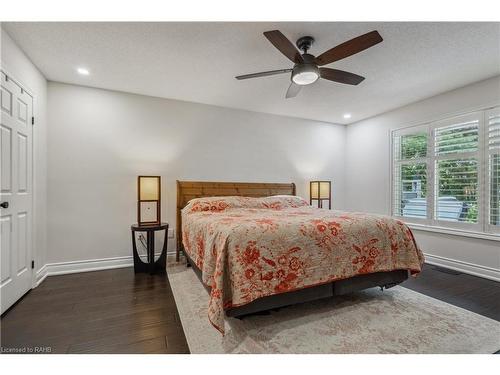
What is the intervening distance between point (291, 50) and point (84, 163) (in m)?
3.03

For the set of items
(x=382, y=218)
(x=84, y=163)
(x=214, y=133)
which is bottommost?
(x=382, y=218)

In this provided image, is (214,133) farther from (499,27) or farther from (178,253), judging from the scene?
(499,27)

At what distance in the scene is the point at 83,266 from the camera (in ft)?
10.4

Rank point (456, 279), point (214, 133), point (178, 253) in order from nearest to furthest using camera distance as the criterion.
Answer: point (456, 279)
point (178, 253)
point (214, 133)

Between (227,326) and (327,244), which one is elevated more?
(327,244)

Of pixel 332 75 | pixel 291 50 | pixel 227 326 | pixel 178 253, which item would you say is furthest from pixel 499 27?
pixel 178 253

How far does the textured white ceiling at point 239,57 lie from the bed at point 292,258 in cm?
170

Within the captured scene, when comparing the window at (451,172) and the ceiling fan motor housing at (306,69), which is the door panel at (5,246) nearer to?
the ceiling fan motor housing at (306,69)

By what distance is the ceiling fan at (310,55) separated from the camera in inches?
70.4

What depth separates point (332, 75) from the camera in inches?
92.1

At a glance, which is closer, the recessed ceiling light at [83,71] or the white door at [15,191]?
the white door at [15,191]

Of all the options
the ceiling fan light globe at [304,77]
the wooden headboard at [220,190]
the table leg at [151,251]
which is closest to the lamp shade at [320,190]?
the wooden headboard at [220,190]

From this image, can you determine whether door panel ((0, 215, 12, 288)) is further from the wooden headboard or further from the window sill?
the window sill

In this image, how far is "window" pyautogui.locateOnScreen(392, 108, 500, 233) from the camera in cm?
305
